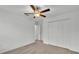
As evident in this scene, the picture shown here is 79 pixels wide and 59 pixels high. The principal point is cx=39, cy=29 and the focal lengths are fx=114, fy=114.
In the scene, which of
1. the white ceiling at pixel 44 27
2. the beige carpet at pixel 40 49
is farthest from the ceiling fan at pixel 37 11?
the beige carpet at pixel 40 49


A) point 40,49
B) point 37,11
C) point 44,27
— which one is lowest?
point 40,49

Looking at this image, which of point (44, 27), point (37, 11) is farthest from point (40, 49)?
point (37, 11)

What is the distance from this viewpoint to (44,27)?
6.04ft

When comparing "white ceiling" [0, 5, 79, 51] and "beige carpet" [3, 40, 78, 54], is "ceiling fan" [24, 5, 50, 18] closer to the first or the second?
"white ceiling" [0, 5, 79, 51]

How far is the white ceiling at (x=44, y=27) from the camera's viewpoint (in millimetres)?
1727

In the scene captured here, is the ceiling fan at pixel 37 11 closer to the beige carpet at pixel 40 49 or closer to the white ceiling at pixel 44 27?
the white ceiling at pixel 44 27

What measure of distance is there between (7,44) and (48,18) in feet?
2.46

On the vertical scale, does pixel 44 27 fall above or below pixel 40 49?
above

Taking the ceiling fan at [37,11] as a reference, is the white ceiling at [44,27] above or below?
below

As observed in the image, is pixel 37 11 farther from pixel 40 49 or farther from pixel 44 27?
pixel 40 49

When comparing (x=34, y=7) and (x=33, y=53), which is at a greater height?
(x=34, y=7)
